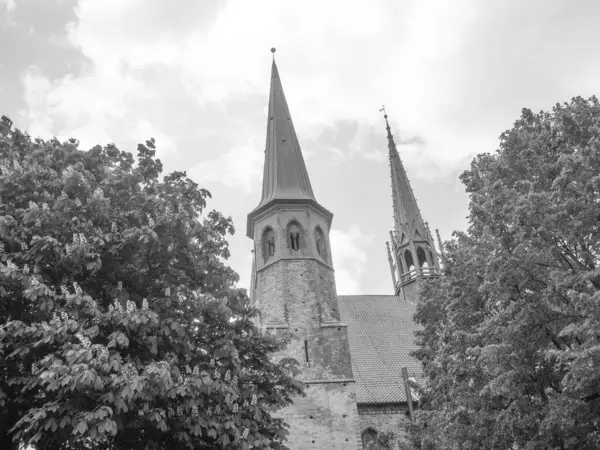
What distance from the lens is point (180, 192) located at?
33.8 ft

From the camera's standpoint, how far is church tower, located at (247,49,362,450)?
59.0 feet

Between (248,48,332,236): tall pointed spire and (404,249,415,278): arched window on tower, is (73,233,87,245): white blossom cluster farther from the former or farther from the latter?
(404,249,415,278): arched window on tower

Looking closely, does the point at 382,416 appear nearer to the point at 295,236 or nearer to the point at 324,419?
the point at 324,419

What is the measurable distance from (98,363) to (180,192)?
424 cm

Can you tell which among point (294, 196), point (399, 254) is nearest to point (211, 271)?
point (294, 196)

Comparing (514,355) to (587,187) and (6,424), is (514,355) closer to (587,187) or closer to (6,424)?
(587,187)

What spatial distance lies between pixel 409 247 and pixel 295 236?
11905 millimetres

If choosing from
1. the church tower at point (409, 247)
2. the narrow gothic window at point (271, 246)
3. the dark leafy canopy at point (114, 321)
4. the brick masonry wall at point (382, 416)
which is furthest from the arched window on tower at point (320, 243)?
the dark leafy canopy at point (114, 321)

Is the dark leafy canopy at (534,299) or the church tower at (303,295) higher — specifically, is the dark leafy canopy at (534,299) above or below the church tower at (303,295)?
below

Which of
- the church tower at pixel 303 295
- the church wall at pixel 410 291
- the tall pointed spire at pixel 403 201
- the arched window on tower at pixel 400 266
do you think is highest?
the tall pointed spire at pixel 403 201

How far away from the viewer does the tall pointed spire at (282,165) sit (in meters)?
22.8

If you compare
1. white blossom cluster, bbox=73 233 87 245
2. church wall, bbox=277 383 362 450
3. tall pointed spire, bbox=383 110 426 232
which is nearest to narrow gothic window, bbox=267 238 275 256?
church wall, bbox=277 383 362 450

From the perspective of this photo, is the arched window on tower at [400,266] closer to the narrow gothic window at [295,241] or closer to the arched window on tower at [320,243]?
the arched window on tower at [320,243]

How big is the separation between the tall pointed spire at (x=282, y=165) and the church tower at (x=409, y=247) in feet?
31.8
